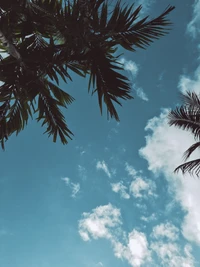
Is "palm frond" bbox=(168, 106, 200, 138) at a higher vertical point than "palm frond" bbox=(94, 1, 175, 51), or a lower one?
higher

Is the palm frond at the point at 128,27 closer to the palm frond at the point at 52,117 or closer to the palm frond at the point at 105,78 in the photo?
the palm frond at the point at 105,78

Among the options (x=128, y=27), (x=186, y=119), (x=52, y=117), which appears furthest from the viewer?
(x=186, y=119)

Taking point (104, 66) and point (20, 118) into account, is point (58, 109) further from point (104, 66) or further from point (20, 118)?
point (104, 66)

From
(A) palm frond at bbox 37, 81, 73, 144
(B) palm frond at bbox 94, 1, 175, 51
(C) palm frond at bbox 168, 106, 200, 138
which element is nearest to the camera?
(B) palm frond at bbox 94, 1, 175, 51

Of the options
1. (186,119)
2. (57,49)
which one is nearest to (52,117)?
(57,49)

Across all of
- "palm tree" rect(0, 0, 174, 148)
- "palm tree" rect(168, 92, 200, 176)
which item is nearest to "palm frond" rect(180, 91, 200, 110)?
"palm tree" rect(168, 92, 200, 176)

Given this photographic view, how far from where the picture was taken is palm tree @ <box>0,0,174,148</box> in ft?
12.6

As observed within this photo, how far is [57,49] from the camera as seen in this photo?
473 cm

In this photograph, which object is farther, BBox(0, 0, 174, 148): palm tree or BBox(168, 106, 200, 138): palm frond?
BBox(168, 106, 200, 138): palm frond

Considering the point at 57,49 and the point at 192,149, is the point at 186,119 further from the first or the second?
the point at 57,49

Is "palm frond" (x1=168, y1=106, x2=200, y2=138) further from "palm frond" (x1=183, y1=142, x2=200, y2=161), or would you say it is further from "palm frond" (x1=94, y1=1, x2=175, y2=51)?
"palm frond" (x1=94, y1=1, x2=175, y2=51)

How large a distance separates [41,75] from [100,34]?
1459 mm

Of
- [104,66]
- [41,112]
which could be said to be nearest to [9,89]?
[41,112]

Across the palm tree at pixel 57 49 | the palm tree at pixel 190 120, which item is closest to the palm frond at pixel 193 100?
the palm tree at pixel 190 120
